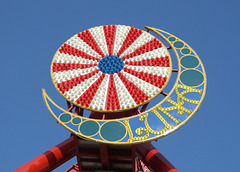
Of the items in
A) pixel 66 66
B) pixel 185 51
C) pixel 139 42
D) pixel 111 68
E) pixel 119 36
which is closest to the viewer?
pixel 111 68

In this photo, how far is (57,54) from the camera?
148 ft

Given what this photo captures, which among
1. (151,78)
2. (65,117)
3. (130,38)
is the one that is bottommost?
(65,117)

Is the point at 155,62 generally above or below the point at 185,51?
below

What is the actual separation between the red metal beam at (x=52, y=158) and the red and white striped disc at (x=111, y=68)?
5.75 m

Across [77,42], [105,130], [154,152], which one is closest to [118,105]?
[105,130]

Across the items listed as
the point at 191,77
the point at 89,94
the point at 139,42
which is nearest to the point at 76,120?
the point at 89,94

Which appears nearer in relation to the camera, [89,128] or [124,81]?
[89,128]

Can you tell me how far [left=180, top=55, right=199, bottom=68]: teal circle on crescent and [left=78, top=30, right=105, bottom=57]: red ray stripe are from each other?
281 inches

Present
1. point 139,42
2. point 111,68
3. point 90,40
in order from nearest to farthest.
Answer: point 111,68, point 139,42, point 90,40

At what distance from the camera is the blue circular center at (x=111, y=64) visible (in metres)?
43.6

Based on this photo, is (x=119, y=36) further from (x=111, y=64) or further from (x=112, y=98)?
(x=112, y=98)

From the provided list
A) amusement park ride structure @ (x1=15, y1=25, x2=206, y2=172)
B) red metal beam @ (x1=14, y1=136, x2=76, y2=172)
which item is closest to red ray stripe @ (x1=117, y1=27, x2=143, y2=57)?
amusement park ride structure @ (x1=15, y1=25, x2=206, y2=172)

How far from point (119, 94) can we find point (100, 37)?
758 cm

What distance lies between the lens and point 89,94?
4119 centimetres
